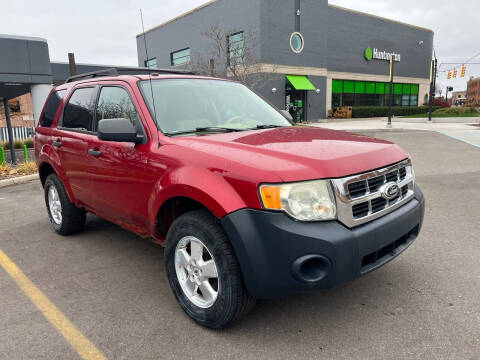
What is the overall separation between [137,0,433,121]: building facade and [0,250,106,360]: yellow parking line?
2359cm

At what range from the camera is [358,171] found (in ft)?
8.02

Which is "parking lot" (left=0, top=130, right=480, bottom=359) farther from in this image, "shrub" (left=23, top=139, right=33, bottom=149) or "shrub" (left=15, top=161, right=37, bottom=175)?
"shrub" (left=23, top=139, right=33, bottom=149)

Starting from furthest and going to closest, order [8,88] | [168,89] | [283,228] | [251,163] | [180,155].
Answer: [8,88], [168,89], [180,155], [251,163], [283,228]

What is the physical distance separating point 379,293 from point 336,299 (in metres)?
0.38

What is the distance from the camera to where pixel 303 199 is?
7.48ft

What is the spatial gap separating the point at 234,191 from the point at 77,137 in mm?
2346

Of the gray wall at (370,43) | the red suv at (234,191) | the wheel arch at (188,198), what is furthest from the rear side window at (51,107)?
the gray wall at (370,43)

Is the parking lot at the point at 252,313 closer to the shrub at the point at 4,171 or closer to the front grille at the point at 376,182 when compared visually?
the front grille at the point at 376,182

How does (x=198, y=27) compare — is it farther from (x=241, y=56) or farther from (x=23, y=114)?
(x=23, y=114)

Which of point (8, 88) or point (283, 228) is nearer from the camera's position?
point (283, 228)

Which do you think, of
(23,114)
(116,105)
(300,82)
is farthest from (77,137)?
(23,114)

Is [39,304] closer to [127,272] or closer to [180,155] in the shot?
[127,272]

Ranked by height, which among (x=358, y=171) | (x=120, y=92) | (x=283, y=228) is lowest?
(x=283, y=228)

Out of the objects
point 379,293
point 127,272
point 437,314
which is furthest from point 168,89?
point 437,314
